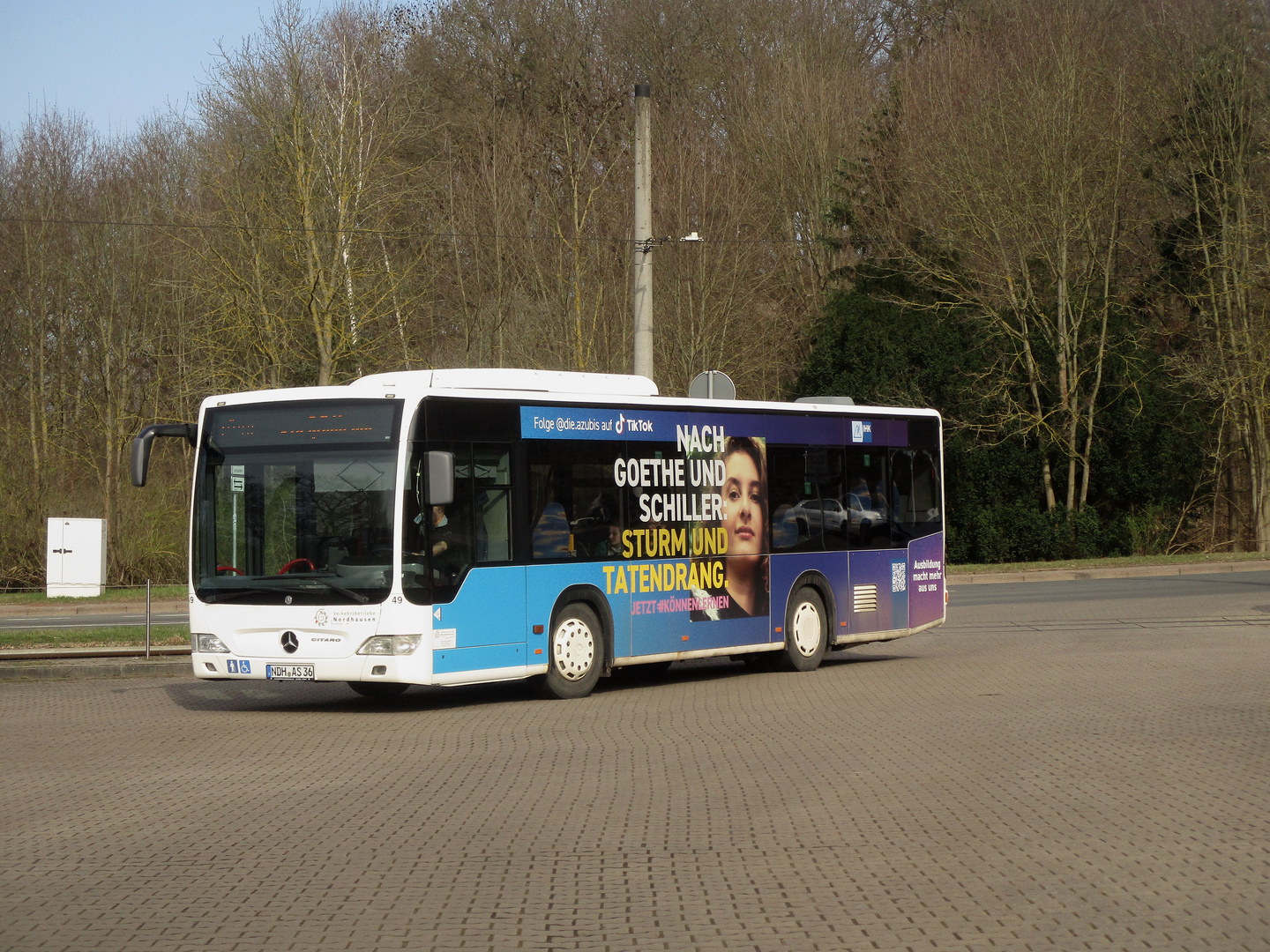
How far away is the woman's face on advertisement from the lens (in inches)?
600

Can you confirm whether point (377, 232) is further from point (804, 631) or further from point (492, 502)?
point (492, 502)

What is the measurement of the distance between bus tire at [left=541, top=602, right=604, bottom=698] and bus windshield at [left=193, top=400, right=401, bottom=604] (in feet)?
6.29

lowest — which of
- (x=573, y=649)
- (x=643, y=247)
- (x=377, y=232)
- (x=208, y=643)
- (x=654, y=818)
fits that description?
(x=654, y=818)

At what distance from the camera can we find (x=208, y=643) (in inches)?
503

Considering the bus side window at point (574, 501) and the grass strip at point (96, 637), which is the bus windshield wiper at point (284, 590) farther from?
Answer: the grass strip at point (96, 637)

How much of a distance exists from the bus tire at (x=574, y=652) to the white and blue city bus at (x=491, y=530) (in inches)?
0.8

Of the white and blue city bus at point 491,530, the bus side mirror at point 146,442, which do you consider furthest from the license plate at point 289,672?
the bus side mirror at point 146,442

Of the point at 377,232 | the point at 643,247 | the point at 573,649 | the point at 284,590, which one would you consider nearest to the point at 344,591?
Result: the point at 284,590

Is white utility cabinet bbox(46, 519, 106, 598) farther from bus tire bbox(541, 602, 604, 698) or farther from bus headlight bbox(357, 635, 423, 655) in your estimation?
bus headlight bbox(357, 635, 423, 655)

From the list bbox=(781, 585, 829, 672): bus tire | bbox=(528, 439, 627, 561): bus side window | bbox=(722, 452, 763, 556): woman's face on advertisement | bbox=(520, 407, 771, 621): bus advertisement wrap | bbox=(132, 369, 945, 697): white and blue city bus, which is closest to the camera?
bbox=(132, 369, 945, 697): white and blue city bus

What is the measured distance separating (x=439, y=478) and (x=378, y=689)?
3.41m

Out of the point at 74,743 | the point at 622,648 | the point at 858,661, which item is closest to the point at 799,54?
the point at 858,661

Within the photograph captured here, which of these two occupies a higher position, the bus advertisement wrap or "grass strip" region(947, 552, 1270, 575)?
the bus advertisement wrap

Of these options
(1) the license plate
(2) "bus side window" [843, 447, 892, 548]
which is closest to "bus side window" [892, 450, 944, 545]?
(2) "bus side window" [843, 447, 892, 548]
